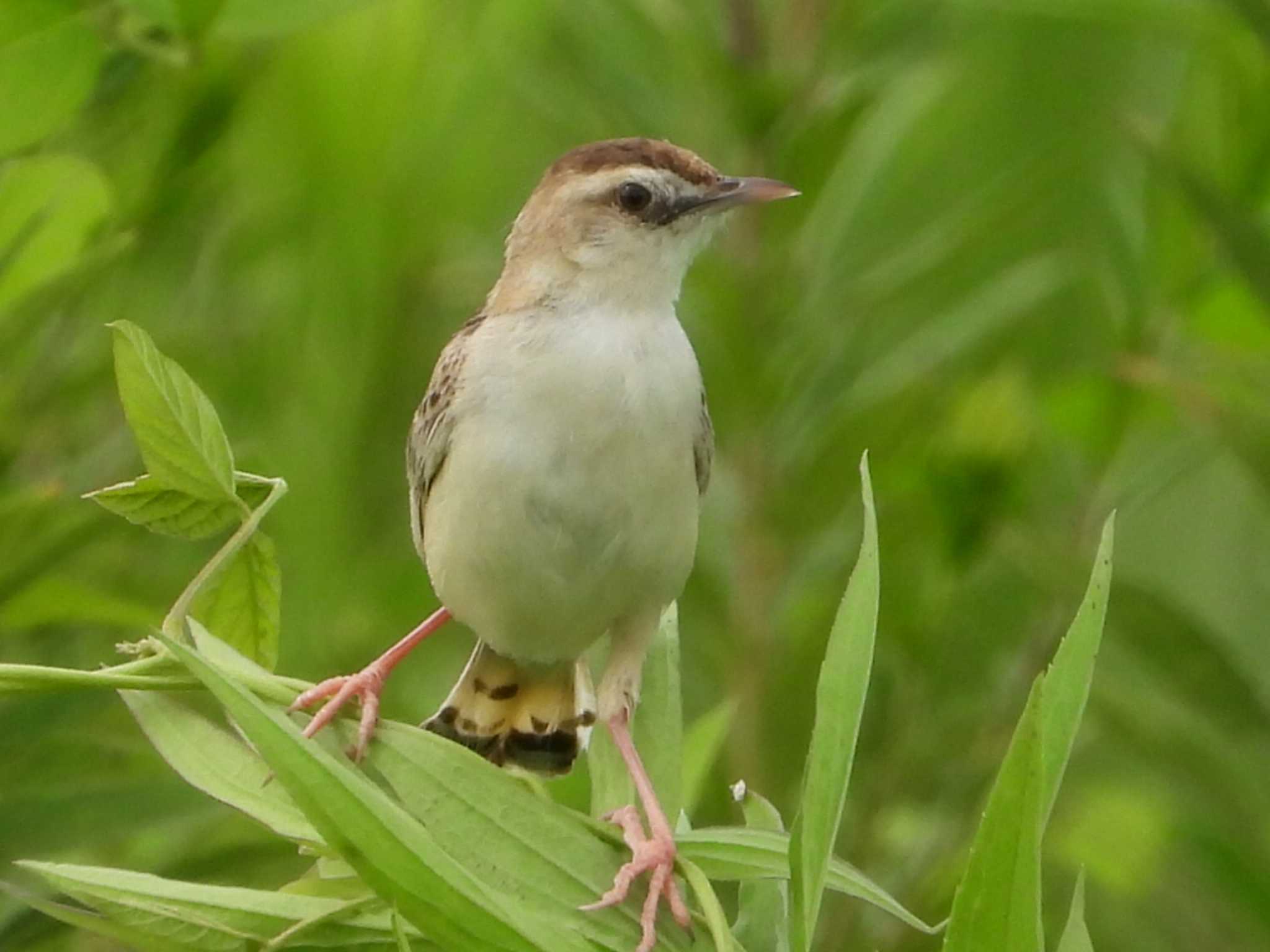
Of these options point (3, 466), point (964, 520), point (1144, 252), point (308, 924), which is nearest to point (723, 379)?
point (964, 520)

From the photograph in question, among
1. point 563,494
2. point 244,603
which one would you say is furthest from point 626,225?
point 244,603

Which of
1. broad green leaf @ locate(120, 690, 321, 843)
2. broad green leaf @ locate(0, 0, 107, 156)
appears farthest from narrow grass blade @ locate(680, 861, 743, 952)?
broad green leaf @ locate(0, 0, 107, 156)

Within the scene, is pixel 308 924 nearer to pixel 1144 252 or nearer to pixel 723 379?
pixel 723 379

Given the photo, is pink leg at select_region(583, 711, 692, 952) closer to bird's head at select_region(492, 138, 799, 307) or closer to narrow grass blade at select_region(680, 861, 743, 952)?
narrow grass blade at select_region(680, 861, 743, 952)

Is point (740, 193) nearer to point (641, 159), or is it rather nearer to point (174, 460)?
point (641, 159)

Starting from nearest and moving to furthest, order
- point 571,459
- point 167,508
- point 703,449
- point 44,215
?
point 167,508 → point 44,215 → point 571,459 → point 703,449

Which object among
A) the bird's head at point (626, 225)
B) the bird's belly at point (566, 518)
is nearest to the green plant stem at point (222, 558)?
the bird's belly at point (566, 518)
